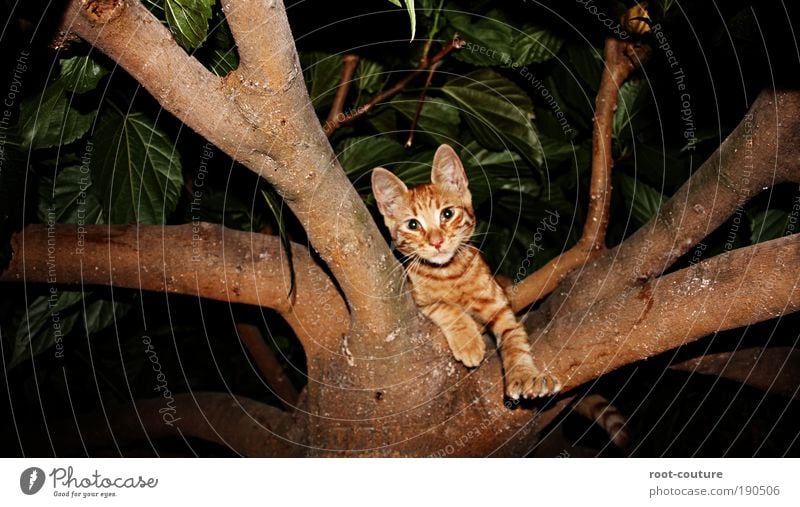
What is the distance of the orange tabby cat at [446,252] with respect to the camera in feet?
5.49

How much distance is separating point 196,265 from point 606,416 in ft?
4.28

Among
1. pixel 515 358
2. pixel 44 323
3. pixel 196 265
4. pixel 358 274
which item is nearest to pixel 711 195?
pixel 515 358

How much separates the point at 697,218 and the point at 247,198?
120 cm

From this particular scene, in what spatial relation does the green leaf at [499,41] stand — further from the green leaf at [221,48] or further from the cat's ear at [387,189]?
the green leaf at [221,48]

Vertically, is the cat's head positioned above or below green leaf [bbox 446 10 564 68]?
below

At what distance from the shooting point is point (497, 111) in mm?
1763

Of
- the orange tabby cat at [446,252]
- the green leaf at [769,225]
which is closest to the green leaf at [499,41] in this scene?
the orange tabby cat at [446,252]

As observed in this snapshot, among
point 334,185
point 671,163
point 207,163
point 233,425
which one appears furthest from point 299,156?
point 671,163

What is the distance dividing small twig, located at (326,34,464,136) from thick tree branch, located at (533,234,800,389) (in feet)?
2.45

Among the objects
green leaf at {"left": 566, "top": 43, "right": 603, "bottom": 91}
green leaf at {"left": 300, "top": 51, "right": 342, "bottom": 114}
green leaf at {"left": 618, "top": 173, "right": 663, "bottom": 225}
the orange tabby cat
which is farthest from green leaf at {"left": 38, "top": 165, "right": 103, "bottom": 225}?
green leaf at {"left": 618, "top": 173, "right": 663, "bottom": 225}

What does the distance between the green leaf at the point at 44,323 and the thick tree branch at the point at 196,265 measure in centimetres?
17

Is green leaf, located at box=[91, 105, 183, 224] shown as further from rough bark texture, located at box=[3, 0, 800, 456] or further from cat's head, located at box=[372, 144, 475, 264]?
cat's head, located at box=[372, 144, 475, 264]

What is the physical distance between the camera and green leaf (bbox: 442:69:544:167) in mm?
1757
